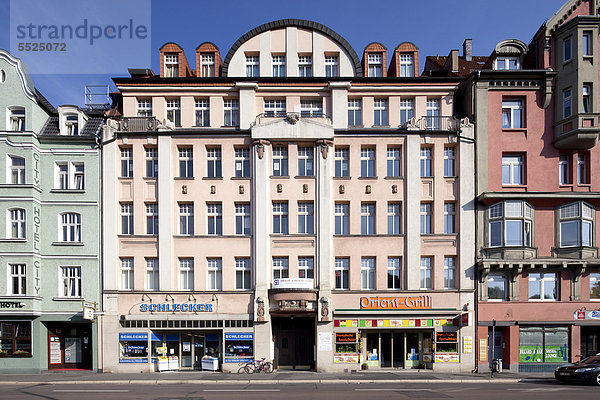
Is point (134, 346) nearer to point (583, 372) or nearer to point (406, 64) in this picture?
point (583, 372)

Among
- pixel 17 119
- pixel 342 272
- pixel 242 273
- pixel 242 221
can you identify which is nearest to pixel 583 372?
pixel 342 272

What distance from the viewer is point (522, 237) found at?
2786 cm

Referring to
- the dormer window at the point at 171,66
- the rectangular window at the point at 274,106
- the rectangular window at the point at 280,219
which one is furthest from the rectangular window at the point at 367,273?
the dormer window at the point at 171,66

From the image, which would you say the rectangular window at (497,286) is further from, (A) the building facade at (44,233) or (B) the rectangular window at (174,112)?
(A) the building facade at (44,233)

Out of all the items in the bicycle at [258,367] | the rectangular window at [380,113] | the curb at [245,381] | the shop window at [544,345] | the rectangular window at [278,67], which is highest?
the rectangular window at [278,67]

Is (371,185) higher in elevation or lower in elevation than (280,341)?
higher

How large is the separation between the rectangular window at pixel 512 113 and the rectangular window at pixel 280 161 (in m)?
13.8

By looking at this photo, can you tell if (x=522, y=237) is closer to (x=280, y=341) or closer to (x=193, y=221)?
(x=280, y=341)

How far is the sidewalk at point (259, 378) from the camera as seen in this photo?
24.2 m

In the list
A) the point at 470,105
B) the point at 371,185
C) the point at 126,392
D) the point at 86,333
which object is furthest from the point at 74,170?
the point at 470,105

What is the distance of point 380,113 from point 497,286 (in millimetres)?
12853

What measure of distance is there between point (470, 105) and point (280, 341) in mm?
18908

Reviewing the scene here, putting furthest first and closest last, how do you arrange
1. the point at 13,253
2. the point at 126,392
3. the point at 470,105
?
the point at 470,105 → the point at 13,253 → the point at 126,392

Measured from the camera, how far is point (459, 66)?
36750mm
